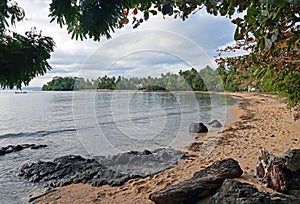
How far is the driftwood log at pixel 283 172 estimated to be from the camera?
411 cm

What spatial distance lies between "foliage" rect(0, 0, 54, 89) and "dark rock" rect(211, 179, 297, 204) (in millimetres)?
2979

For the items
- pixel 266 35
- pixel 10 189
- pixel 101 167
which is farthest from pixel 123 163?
pixel 266 35

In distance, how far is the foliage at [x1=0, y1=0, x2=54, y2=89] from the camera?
1548 millimetres

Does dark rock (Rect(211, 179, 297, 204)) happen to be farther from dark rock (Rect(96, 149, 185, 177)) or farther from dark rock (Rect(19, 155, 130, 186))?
dark rock (Rect(96, 149, 185, 177))

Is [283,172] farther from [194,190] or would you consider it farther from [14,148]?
[14,148]

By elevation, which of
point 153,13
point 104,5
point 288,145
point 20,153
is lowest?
point 20,153

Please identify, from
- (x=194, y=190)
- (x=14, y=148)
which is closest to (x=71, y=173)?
(x=194, y=190)

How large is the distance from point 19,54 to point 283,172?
13.7 ft

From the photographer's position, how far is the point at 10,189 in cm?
720

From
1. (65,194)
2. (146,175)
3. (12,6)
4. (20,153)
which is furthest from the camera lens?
(20,153)

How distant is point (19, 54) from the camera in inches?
61.9

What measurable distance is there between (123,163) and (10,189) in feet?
10.6

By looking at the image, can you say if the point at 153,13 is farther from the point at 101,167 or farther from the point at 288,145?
the point at 288,145

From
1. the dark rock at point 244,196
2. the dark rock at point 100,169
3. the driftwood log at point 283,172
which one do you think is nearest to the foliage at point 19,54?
the dark rock at point 244,196
